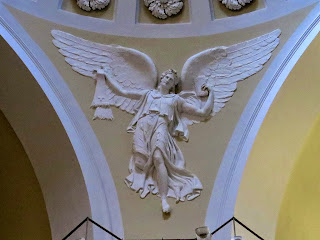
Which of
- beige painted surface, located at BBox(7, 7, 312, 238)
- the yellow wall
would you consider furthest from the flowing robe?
the yellow wall

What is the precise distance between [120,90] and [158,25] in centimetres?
114

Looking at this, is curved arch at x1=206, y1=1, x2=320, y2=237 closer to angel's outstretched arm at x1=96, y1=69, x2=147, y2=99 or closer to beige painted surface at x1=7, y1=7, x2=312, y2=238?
beige painted surface at x1=7, y1=7, x2=312, y2=238

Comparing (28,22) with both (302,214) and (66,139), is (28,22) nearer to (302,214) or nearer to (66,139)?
(66,139)

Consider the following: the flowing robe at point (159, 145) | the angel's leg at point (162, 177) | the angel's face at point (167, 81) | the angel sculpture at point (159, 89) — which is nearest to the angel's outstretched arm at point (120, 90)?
the angel sculpture at point (159, 89)

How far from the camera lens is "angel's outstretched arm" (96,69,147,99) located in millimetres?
8617

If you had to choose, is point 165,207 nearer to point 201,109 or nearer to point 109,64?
point 201,109

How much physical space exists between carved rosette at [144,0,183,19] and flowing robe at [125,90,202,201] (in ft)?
4.03

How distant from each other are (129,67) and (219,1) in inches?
62.4

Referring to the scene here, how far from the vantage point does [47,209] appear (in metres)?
8.15

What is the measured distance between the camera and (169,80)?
28.0 feet

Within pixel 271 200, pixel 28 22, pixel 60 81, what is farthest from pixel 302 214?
pixel 28 22

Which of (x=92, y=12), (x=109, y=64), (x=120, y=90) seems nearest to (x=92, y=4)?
(x=92, y=12)

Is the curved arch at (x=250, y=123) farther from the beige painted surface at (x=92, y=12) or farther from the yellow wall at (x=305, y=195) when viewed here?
the beige painted surface at (x=92, y=12)

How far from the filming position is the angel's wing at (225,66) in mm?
8602
